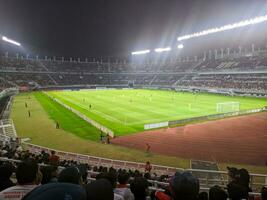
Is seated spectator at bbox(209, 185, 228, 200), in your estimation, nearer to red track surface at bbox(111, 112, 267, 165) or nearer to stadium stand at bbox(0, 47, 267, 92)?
red track surface at bbox(111, 112, 267, 165)

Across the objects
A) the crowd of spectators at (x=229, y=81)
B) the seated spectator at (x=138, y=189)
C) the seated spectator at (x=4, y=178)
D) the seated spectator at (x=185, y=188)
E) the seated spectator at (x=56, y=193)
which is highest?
the crowd of spectators at (x=229, y=81)

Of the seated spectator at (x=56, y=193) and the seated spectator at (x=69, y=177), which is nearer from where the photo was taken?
the seated spectator at (x=56, y=193)

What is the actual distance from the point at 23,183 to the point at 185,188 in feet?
8.10

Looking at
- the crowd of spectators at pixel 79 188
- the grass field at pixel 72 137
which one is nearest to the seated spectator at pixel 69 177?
the crowd of spectators at pixel 79 188

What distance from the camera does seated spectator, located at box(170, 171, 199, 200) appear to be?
3.51m

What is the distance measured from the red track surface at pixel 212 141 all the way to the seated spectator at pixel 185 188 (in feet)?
71.4

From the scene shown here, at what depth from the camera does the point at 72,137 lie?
32000 millimetres

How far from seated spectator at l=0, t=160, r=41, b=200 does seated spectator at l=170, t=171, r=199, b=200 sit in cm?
207

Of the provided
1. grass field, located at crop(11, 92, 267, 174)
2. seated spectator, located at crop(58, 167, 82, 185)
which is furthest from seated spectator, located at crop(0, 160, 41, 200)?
grass field, located at crop(11, 92, 267, 174)

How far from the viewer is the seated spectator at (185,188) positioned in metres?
3.51

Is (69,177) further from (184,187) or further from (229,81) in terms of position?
(229,81)

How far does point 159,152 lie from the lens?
26422 mm

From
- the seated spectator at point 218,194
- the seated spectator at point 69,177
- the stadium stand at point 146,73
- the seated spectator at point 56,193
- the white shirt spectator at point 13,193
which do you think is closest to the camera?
the seated spectator at point 56,193

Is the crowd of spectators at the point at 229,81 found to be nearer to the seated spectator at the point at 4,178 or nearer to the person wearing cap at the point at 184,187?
the person wearing cap at the point at 184,187
